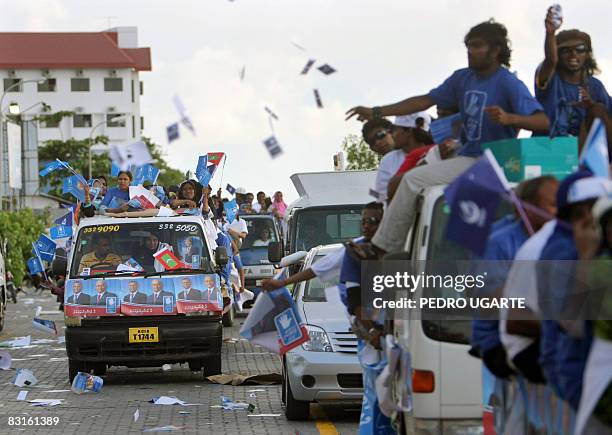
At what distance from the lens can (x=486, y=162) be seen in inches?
248

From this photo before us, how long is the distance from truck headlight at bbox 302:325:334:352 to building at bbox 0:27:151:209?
138 meters

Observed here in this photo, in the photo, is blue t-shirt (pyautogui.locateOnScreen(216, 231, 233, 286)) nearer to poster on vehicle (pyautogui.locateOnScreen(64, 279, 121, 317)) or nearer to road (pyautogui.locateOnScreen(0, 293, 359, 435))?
Result: road (pyautogui.locateOnScreen(0, 293, 359, 435))

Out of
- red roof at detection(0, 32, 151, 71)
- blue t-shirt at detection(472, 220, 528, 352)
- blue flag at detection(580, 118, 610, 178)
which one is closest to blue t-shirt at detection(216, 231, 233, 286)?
blue t-shirt at detection(472, 220, 528, 352)

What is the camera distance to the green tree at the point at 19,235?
139ft

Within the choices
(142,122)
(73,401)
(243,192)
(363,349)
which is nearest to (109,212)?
(73,401)

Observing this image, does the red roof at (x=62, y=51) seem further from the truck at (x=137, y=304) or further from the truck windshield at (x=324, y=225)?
the truck at (x=137, y=304)

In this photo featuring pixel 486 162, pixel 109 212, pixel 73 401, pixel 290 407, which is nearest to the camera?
pixel 486 162

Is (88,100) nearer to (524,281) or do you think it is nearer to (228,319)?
(228,319)

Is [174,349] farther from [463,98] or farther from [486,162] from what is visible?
[486,162]

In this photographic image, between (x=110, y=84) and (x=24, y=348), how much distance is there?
139790mm

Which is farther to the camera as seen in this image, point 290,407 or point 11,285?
point 11,285

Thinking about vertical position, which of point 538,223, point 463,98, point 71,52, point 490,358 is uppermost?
point 71,52

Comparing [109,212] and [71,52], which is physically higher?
[71,52]

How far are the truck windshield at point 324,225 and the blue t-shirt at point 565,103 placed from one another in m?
12.0
